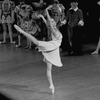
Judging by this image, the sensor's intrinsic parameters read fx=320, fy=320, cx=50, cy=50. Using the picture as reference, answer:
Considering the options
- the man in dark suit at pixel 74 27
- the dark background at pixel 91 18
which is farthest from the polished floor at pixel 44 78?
the dark background at pixel 91 18

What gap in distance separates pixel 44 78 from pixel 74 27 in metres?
2.75

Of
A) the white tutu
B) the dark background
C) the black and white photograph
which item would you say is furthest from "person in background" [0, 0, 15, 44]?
the white tutu

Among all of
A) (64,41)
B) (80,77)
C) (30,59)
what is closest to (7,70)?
(30,59)

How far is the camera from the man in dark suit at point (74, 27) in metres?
8.92

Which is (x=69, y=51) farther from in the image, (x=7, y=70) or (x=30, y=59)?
(x=7, y=70)

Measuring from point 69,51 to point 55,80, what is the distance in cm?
288

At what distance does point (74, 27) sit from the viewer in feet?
29.8

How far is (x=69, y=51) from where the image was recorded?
9383 mm

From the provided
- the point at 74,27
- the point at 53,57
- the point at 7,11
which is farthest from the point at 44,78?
the point at 7,11

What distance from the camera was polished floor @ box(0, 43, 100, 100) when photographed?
561cm

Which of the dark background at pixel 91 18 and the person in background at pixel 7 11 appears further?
the dark background at pixel 91 18

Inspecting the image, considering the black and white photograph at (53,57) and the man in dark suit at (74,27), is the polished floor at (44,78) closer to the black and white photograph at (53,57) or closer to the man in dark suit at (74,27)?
the black and white photograph at (53,57)

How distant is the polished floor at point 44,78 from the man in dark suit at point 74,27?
1.24 ft

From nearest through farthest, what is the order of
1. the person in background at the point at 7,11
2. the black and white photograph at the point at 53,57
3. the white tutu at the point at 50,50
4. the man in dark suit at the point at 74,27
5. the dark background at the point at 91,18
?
the white tutu at the point at 50,50
the black and white photograph at the point at 53,57
the man in dark suit at the point at 74,27
the person in background at the point at 7,11
the dark background at the point at 91,18
